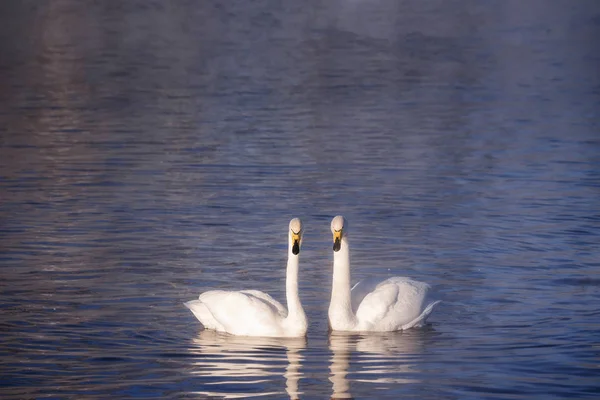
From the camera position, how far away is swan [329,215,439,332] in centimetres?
1441

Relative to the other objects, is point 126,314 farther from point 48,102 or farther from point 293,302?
point 48,102

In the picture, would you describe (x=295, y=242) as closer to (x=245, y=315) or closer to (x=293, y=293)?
(x=293, y=293)

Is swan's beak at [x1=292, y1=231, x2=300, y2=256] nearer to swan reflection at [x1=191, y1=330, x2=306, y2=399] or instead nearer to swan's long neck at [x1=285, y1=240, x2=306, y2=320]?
swan's long neck at [x1=285, y1=240, x2=306, y2=320]

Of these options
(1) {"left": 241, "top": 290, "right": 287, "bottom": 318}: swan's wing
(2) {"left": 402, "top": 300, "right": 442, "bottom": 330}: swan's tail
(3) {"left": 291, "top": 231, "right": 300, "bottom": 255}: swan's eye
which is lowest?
(2) {"left": 402, "top": 300, "right": 442, "bottom": 330}: swan's tail

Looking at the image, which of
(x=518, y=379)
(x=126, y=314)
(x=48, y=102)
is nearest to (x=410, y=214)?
(x=126, y=314)

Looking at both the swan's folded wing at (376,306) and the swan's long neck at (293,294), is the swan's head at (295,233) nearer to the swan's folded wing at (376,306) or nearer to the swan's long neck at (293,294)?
the swan's long neck at (293,294)

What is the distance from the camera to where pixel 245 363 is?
43.5 ft

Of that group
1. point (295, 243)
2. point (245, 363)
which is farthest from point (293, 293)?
point (245, 363)

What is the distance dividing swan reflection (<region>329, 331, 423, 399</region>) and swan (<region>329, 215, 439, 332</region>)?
4.2 inches

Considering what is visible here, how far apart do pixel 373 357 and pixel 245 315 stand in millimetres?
1343

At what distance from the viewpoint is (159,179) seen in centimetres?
2386

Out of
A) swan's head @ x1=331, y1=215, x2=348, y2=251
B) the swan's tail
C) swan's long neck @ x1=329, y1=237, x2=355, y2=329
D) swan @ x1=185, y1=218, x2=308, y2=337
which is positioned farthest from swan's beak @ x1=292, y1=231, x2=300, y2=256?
the swan's tail

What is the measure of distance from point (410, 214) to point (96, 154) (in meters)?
7.68

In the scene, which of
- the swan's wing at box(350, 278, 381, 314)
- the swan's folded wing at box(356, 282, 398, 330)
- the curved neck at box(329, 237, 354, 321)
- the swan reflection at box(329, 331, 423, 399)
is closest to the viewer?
the swan reflection at box(329, 331, 423, 399)
